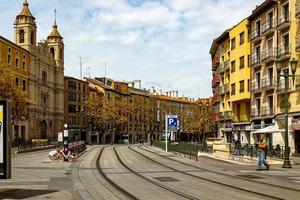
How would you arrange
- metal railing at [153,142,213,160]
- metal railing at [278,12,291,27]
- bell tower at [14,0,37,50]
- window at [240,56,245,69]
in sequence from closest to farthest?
metal railing at [153,142,213,160], metal railing at [278,12,291,27], window at [240,56,245,69], bell tower at [14,0,37,50]

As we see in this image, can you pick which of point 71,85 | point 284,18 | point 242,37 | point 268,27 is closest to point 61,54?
point 71,85

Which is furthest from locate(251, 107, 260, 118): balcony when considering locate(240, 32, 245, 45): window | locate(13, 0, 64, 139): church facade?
locate(13, 0, 64, 139): church facade

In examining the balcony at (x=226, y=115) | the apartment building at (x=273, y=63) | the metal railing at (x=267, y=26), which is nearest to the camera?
the apartment building at (x=273, y=63)

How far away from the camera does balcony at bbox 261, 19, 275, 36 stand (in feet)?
164

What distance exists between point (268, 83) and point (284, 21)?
26.5ft

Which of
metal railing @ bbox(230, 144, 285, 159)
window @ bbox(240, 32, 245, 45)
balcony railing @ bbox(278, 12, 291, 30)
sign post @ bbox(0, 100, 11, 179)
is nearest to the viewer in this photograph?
sign post @ bbox(0, 100, 11, 179)

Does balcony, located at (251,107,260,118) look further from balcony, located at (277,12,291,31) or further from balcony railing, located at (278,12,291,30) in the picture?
balcony railing, located at (278,12,291,30)

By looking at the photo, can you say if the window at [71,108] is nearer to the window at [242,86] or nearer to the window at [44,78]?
the window at [44,78]

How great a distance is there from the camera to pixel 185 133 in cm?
14850

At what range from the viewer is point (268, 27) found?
5175 cm

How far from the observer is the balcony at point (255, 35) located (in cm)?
5487

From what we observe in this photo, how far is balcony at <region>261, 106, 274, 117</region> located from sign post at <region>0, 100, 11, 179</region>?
134 ft

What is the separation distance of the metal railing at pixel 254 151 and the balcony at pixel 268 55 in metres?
14.3

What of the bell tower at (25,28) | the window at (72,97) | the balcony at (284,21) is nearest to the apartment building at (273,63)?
the balcony at (284,21)
